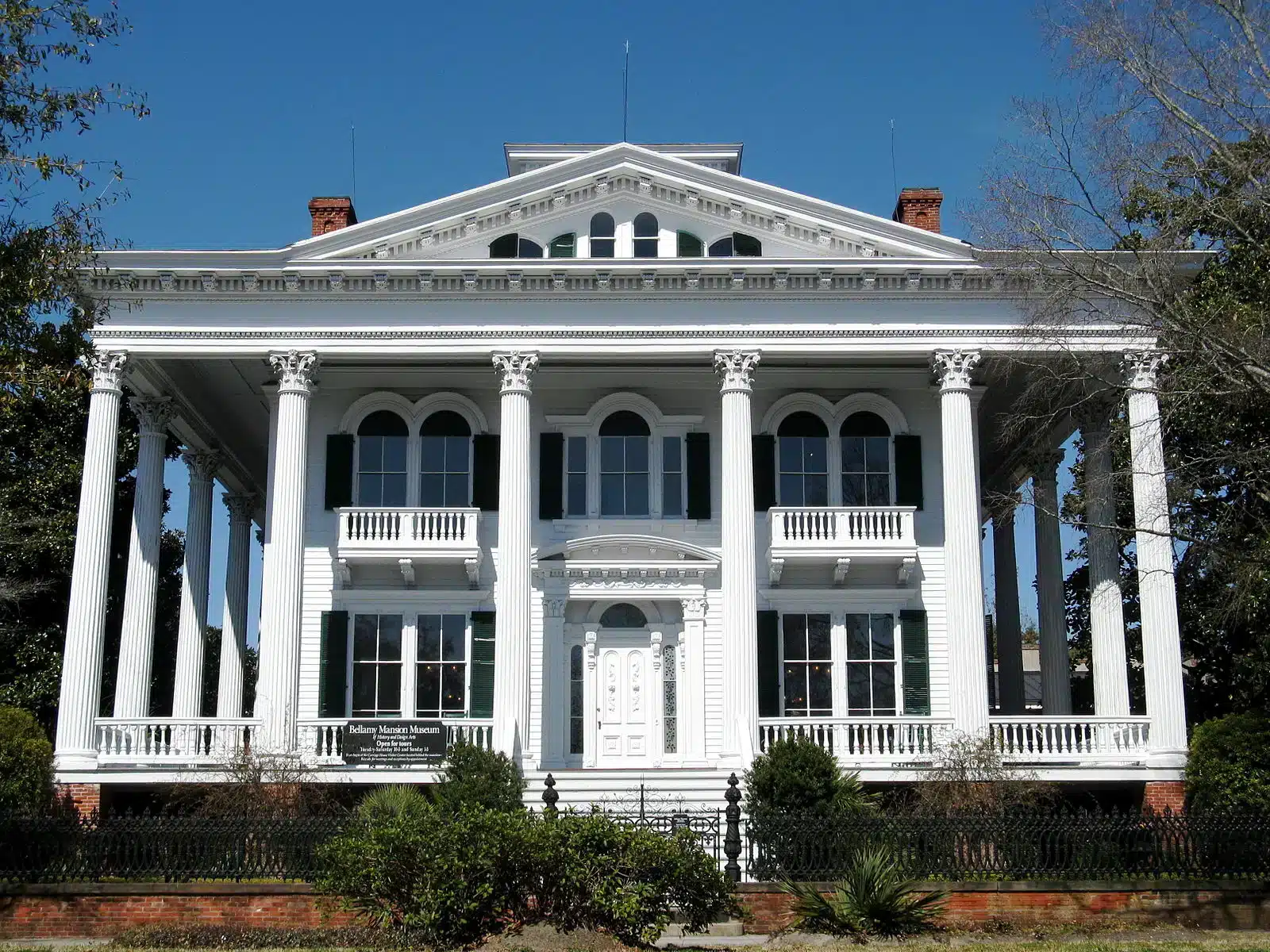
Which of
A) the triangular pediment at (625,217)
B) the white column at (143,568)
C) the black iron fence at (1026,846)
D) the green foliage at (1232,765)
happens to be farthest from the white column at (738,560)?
the white column at (143,568)

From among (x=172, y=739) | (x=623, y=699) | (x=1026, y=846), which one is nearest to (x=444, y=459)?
(x=623, y=699)

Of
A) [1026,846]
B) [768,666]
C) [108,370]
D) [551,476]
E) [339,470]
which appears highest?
[108,370]

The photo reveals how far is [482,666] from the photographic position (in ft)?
91.2

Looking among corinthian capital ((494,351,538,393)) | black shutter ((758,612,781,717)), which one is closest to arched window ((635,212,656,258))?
corinthian capital ((494,351,538,393))

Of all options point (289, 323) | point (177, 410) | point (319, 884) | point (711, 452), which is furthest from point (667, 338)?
point (319, 884)

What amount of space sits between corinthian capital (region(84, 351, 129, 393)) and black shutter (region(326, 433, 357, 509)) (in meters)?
4.33

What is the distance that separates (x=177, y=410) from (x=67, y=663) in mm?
6520

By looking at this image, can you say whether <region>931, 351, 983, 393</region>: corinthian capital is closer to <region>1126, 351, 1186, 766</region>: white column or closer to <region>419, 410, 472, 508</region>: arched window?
<region>1126, 351, 1186, 766</region>: white column

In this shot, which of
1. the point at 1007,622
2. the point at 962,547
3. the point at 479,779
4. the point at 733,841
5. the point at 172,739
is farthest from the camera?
the point at 1007,622

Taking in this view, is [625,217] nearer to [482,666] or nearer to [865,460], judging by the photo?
[865,460]

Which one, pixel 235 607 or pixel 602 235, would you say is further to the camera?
pixel 235 607

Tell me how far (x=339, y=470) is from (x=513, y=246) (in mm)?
5740

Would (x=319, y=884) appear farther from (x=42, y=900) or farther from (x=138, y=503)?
(x=138, y=503)

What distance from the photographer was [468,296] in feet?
89.0
